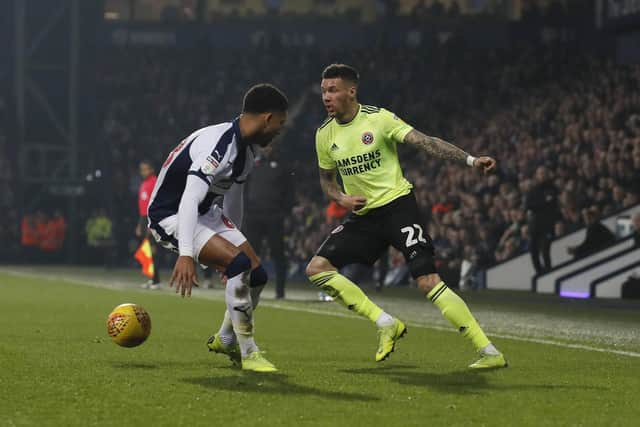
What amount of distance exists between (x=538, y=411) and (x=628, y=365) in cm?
244

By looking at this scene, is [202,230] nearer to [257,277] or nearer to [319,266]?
[257,277]

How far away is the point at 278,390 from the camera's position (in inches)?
274

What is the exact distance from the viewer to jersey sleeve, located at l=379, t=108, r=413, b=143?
27.4ft

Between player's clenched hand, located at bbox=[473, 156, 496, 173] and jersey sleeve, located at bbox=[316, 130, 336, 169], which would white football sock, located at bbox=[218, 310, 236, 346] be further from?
player's clenched hand, located at bbox=[473, 156, 496, 173]

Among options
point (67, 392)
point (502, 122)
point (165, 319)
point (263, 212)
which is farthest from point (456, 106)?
point (67, 392)

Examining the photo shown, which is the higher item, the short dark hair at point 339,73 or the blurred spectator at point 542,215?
the short dark hair at point 339,73

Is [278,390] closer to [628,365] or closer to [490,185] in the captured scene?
[628,365]

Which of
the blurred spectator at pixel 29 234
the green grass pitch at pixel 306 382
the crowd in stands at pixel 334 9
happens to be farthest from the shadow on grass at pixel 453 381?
the crowd in stands at pixel 334 9

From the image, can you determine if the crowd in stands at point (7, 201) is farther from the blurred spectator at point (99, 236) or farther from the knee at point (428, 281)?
the knee at point (428, 281)

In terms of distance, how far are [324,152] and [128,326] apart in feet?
Answer: 5.57

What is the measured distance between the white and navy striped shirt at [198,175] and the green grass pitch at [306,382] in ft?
2.99

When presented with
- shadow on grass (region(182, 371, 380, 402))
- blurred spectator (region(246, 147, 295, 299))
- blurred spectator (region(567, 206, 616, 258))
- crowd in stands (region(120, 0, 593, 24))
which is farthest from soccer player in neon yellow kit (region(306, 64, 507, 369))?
Answer: crowd in stands (region(120, 0, 593, 24))

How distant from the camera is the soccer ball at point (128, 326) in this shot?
8.52 m

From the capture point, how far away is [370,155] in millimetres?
8508
